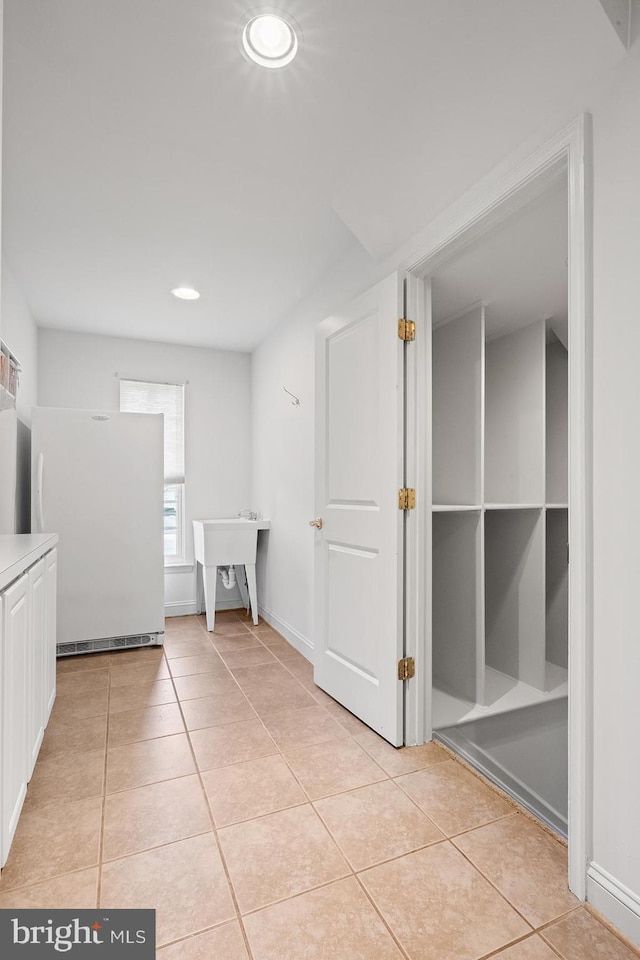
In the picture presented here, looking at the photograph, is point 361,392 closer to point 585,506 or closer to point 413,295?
point 413,295

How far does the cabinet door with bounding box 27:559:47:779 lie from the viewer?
→ 1782 millimetres

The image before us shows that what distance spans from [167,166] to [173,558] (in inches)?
128

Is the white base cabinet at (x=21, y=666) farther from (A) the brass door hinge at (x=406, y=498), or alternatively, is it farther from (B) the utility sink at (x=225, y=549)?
(B) the utility sink at (x=225, y=549)

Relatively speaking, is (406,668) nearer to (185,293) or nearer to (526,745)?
(526,745)

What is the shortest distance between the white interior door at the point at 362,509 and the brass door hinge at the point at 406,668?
0.10 ft

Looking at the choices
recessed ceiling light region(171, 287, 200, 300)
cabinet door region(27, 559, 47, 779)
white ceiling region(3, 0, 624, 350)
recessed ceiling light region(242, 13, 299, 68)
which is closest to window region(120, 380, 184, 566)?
recessed ceiling light region(171, 287, 200, 300)

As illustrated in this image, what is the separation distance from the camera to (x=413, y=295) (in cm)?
219

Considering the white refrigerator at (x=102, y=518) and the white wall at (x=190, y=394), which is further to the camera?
the white wall at (x=190, y=394)

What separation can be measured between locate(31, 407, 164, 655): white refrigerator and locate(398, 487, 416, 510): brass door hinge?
6.91 feet

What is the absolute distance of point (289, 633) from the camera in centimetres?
366

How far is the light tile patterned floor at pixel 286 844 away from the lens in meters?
1.24

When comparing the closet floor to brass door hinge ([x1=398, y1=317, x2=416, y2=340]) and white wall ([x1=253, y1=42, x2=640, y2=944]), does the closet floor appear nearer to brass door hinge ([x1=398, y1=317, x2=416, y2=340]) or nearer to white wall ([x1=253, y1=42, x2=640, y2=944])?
white wall ([x1=253, y1=42, x2=640, y2=944])
